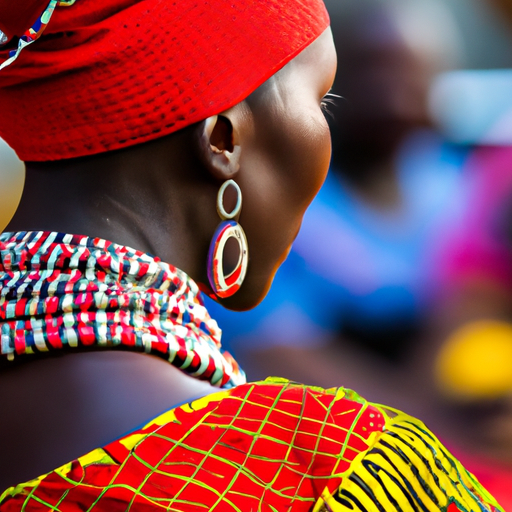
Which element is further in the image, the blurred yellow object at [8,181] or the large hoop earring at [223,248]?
the blurred yellow object at [8,181]

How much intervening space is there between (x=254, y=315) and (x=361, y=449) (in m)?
1.41

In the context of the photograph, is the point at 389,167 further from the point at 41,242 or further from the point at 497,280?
the point at 41,242

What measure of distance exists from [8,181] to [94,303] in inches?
51.1

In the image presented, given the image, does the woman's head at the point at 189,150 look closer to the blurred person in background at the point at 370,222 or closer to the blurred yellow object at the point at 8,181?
the blurred yellow object at the point at 8,181

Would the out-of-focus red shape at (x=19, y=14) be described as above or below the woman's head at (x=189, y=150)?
above

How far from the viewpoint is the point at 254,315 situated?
2.04 meters

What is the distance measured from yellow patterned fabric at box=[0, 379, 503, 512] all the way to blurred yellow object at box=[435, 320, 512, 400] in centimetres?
138

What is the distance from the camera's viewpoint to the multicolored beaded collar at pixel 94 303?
0.74 m

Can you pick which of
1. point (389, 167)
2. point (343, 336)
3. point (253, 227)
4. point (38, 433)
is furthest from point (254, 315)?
point (38, 433)

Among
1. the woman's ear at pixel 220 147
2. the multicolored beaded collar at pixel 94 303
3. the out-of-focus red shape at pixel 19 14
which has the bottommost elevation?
the multicolored beaded collar at pixel 94 303

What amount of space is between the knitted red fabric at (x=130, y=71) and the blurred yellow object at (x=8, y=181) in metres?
1.05

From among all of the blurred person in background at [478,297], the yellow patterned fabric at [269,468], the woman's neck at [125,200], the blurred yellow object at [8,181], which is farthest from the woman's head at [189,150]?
the blurred person in background at [478,297]

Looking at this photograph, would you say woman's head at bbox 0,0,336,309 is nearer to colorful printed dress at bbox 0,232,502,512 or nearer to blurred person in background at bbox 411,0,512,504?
colorful printed dress at bbox 0,232,502,512

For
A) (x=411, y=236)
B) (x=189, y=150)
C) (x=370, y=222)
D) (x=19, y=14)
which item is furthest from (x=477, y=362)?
(x=19, y=14)
